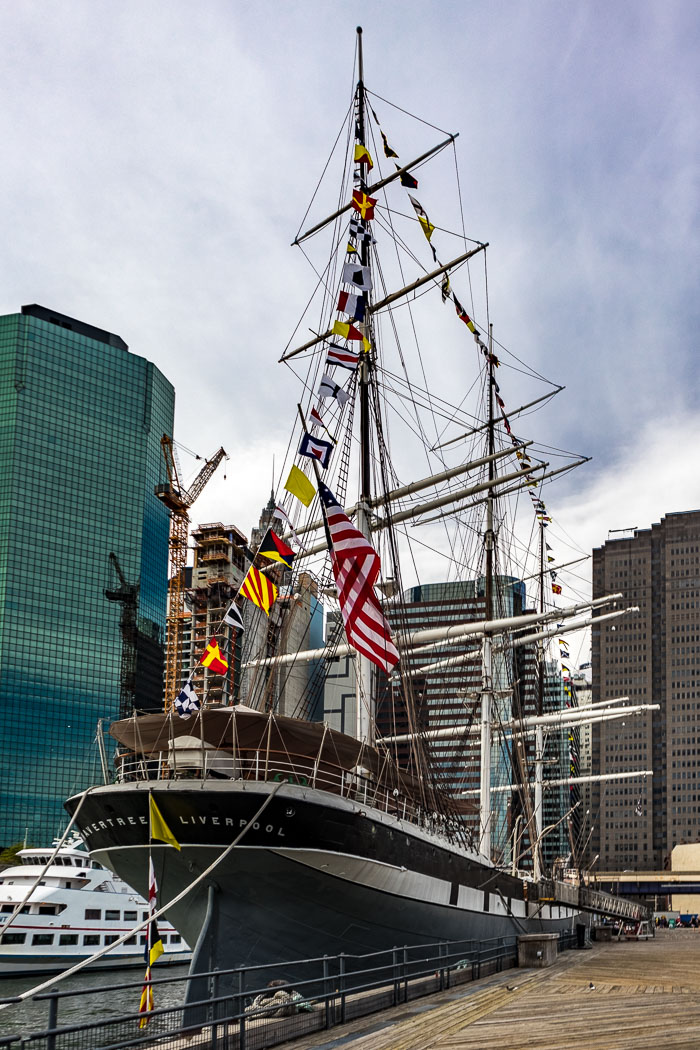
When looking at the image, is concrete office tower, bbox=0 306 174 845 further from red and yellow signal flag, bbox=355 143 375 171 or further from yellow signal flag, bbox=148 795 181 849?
yellow signal flag, bbox=148 795 181 849

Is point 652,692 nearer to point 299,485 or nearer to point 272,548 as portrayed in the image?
point 272,548

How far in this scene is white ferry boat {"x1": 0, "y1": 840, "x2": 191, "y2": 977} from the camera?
4369cm

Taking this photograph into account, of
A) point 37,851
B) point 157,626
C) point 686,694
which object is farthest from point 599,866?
point 37,851

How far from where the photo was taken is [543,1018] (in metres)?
14.2

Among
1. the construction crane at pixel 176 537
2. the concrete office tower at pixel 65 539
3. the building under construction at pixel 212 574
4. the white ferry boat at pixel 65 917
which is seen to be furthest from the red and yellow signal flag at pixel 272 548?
the building under construction at pixel 212 574

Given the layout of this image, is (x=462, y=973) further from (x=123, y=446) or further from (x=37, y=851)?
(x=123, y=446)

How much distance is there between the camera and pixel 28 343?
129 m

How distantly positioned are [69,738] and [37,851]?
6988 cm

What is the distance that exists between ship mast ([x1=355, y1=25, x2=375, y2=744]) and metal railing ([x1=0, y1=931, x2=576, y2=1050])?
248 inches

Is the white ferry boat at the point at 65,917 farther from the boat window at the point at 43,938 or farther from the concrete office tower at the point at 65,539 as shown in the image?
the concrete office tower at the point at 65,539

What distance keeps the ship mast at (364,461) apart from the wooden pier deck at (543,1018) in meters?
8.40

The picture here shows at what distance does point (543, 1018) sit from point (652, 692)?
567 ft

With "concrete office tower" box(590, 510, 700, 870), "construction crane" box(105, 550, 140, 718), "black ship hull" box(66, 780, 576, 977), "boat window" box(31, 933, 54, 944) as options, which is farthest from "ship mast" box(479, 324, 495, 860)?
"concrete office tower" box(590, 510, 700, 870)

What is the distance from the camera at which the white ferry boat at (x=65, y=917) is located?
43688 millimetres
